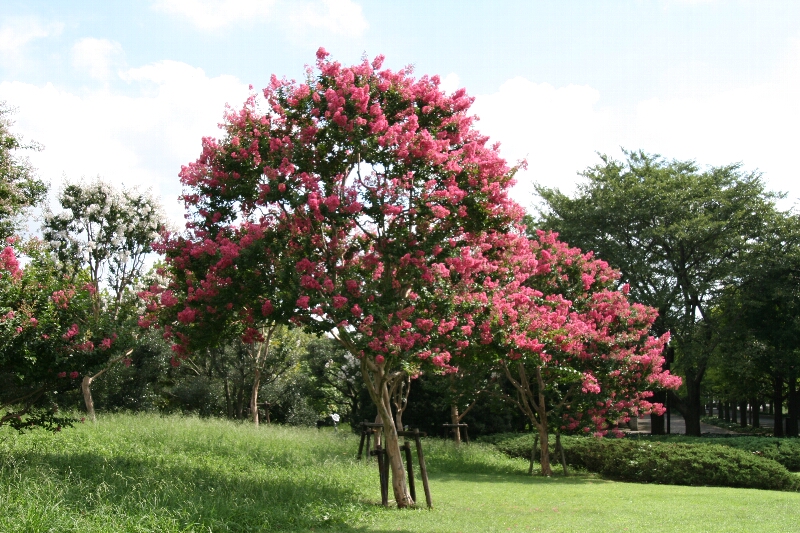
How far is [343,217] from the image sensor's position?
1023 centimetres

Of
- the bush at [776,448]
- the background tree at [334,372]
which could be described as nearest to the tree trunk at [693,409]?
the bush at [776,448]

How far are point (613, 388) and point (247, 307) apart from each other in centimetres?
1120

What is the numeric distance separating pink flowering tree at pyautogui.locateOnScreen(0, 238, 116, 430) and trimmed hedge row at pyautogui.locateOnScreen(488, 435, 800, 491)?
13.6 meters

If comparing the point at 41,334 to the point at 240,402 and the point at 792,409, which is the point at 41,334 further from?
the point at 792,409

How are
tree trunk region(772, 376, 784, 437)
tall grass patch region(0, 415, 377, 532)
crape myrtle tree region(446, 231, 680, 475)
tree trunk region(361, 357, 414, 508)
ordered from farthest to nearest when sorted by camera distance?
tree trunk region(772, 376, 784, 437) < crape myrtle tree region(446, 231, 680, 475) < tree trunk region(361, 357, 414, 508) < tall grass patch region(0, 415, 377, 532)

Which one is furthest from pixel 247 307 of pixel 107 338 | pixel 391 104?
pixel 391 104

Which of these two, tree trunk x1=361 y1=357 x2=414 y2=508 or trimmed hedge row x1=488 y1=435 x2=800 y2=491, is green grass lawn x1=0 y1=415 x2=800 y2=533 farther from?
trimmed hedge row x1=488 y1=435 x2=800 y2=491

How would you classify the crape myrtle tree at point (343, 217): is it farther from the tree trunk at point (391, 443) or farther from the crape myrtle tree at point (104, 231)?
the crape myrtle tree at point (104, 231)

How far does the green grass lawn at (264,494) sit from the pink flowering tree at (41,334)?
1236 millimetres

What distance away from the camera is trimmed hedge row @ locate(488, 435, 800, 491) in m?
16.4

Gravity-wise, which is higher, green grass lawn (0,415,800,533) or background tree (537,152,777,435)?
background tree (537,152,777,435)

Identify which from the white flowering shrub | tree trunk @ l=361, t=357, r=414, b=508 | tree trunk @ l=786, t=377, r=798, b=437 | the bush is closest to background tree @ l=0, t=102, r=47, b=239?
the white flowering shrub

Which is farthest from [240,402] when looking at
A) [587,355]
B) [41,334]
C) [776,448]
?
[776,448]

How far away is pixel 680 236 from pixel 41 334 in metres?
23.7
